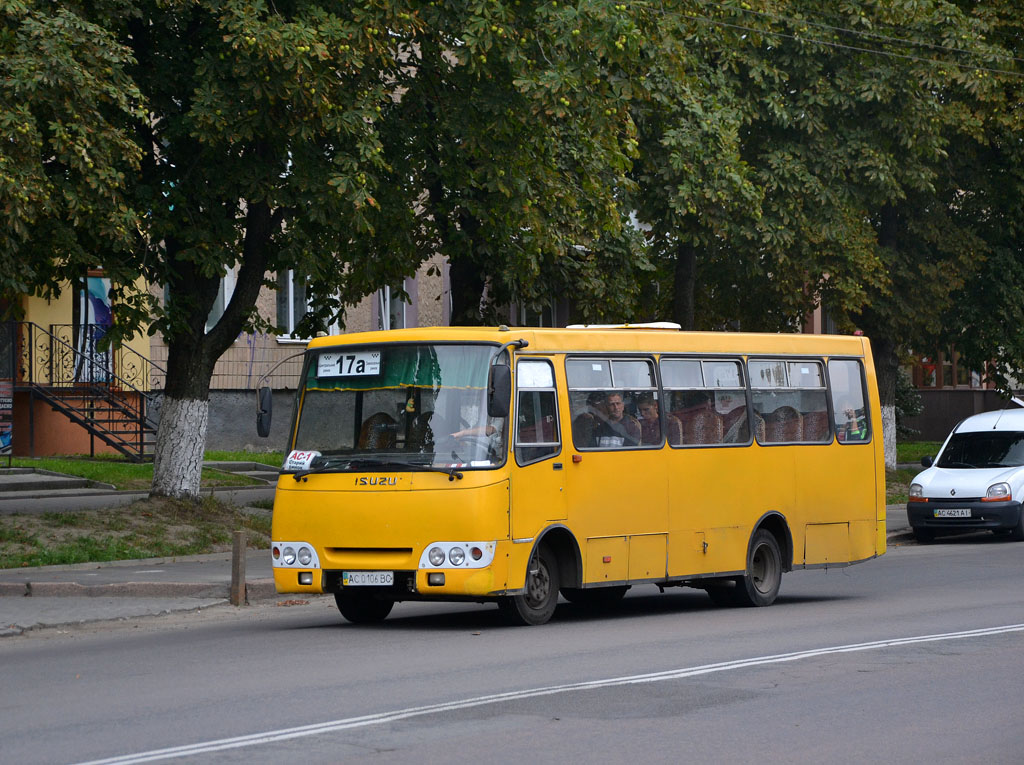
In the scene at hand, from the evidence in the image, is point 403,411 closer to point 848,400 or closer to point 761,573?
point 761,573

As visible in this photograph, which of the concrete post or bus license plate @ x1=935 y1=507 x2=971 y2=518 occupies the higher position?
bus license plate @ x1=935 y1=507 x2=971 y2=518

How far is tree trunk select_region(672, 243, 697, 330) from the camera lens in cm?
2925

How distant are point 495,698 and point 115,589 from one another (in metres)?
7.59

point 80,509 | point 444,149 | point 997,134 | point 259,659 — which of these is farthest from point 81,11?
point 997,134

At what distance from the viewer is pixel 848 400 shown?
17.1 m

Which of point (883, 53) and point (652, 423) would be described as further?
point (883, 53)

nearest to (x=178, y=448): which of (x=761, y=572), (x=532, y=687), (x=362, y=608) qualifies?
(x=362, y=608)

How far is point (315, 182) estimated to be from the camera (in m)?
19.1

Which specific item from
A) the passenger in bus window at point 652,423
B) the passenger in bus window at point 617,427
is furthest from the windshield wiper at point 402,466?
the passenger in bus window at point 652,423

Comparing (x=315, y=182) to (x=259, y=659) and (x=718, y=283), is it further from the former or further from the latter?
(x=718, y=283)

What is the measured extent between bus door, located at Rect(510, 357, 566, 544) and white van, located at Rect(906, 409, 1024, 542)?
12.3m

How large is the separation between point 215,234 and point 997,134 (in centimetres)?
1920

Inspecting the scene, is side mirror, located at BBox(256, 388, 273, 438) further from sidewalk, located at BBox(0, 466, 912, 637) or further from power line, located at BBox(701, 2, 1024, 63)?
power line, located at BBox(701, 2, 1024, 63)

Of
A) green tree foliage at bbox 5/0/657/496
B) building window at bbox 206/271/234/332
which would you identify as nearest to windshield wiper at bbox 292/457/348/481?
green tree foliage at bbox 5/0/657/496
